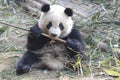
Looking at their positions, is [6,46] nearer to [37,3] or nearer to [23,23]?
[23,23]

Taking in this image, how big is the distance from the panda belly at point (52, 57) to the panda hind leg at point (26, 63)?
7 centimetres

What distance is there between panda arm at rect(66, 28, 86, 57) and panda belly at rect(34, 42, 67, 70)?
16cm

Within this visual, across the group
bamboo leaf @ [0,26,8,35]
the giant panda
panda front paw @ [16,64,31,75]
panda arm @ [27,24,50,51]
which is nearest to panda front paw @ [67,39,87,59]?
the giant panda

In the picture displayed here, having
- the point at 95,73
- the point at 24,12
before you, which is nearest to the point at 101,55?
the point at 95,73

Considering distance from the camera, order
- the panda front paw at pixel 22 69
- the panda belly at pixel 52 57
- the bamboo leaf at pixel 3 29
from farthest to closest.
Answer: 1. the bamboo leaf at pixel 3 29
2. the panda belly at pixel 52 57
3. the panda front paw at pixel 22 69

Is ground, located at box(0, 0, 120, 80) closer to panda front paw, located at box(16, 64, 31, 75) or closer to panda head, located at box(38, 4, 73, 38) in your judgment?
panda front paw, located at box(16, 64, 31, 75)

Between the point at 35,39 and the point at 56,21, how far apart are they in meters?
0.32

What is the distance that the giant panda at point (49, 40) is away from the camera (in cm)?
410

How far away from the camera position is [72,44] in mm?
4109

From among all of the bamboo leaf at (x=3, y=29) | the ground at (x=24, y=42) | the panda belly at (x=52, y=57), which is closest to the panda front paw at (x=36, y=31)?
the panda belly at (x=52, y=57)

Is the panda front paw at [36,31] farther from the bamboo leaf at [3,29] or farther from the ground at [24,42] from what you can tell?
the bamboo leaf at [3,29]

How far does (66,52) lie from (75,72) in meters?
0.26

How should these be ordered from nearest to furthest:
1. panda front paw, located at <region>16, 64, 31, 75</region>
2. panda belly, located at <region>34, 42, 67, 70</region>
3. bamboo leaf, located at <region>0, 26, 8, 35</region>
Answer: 1. panda front paw, located at <region>16, 64, 31, 75</region>
2. panda belly, located at <region>34, 42, 67, 70</region>
3. bamboo leaf, located at <region>0, 26, 8, 35</region>

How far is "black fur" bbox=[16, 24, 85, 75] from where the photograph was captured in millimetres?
4074
